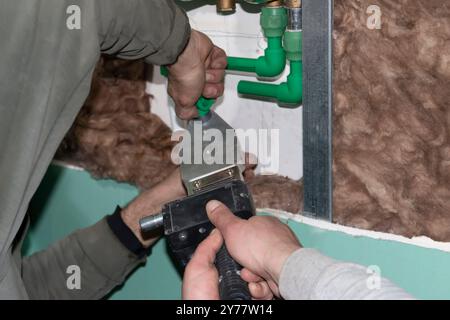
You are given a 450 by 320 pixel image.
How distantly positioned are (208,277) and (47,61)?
1.08ft

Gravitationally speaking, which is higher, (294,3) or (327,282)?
(294,3)

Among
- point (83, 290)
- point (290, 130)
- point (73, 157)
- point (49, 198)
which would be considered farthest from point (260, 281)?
point (49, 198)

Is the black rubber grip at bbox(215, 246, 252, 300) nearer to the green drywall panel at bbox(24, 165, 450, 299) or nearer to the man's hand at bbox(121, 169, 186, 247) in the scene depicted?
the green drywall panel at bbox(24, 165, 450, 299)

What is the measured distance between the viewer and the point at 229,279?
0.74 metres

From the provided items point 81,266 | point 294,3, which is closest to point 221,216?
point 294,3

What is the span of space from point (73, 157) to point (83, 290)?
279 mm

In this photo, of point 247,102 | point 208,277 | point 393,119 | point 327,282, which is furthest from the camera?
point 247,102

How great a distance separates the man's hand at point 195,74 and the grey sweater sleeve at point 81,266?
297mm

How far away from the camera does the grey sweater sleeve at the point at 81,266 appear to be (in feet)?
3.85

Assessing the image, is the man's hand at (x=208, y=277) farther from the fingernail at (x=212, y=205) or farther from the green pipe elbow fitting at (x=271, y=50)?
the green pipe elbow fitting at (x=271, y=50)

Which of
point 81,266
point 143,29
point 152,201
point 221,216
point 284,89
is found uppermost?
point 143,29

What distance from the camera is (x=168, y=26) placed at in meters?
0.92

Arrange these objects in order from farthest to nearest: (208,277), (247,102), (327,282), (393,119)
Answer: (247,102) < (393,119) < (208,277) < (327,282)

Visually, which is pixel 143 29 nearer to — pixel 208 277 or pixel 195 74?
pixel 195 74
